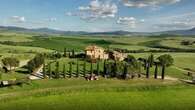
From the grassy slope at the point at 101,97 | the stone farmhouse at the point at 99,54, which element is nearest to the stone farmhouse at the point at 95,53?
the stone farmhouse at the point at 99,54

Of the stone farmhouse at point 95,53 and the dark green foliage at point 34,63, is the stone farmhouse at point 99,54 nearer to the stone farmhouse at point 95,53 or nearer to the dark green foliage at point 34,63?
the stone farmhouse at point 95,53

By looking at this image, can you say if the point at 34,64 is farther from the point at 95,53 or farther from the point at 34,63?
the point at 95,53

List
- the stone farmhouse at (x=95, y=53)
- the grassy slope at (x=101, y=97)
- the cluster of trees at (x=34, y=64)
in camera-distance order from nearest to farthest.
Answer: the grassy slope at (x=101, y=97)
the cluster of trees at (x=34, y=64)
the stone farmhouse at (x=95, y=53)

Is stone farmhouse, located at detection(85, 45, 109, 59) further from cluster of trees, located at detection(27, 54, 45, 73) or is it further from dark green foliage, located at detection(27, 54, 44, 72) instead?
cluster of trees, located at detection(27, 54, 45, 73)

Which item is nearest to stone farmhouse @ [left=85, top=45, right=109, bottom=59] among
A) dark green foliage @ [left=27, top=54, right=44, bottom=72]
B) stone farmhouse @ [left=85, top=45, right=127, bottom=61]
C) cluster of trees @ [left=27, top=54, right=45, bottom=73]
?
stone farmhouse @ [left=85, top=45, right=127, bottom=61]

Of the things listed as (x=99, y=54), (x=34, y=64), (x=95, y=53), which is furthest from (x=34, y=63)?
(x=99, y=54)

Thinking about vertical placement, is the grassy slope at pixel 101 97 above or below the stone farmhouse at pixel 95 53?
below

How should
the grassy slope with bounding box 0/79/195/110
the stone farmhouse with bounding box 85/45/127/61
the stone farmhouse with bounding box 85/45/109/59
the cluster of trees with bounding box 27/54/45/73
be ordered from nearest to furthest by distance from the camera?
the grassy slope with bounding box 0/79/195/110 < the cluster of trees with bounding box 27/54/45/73 < the stone farmhouse with bounding box 85/45/109/59 < the stone farmhouse with bounding box 85/45/127/61

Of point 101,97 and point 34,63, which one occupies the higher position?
point 34,63

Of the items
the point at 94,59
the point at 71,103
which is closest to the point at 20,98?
the point at 71,103

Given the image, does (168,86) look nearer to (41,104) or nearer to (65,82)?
(65,82)

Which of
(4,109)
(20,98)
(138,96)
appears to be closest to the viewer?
(4,109)
